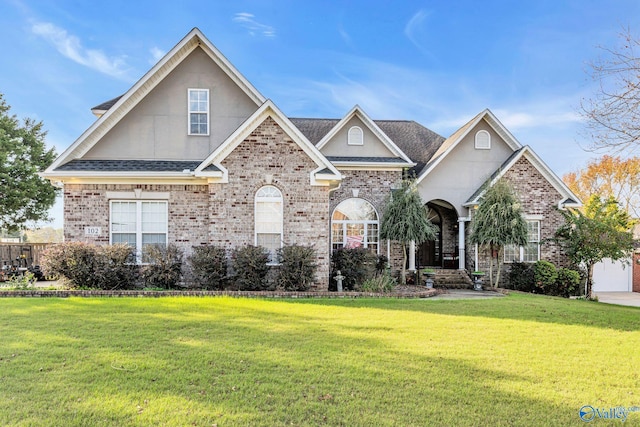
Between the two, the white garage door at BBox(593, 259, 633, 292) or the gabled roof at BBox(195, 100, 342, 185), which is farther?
the white garage door at BBox(593, 259, 633, 292)

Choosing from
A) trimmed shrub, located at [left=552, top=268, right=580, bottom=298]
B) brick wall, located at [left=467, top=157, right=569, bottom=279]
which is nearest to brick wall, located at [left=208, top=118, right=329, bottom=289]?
brick wall, located at [left=467, top=157, right=569, bottom=279]

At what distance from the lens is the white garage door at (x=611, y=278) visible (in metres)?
20.4

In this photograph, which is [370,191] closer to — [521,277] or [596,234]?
[521,277]

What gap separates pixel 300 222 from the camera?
1295 centimetres

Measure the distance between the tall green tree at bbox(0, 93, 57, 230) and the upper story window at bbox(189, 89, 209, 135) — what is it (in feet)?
59.6

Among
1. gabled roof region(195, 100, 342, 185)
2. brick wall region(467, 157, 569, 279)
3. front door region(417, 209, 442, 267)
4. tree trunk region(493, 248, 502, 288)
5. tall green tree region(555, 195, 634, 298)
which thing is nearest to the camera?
gabled roof region(195, 100, 342, 185)

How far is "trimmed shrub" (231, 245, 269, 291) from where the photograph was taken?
481 inches

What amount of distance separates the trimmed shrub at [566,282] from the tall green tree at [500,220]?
7.58 ft

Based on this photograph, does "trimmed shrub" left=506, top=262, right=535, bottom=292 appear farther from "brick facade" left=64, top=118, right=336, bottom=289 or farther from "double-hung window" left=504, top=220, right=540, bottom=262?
"brick facade" left=64, top=118, right=336, bottom=289

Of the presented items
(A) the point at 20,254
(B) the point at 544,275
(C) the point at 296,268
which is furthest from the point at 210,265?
(A) the point at 20,254

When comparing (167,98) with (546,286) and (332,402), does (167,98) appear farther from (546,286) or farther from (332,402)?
(546,286)

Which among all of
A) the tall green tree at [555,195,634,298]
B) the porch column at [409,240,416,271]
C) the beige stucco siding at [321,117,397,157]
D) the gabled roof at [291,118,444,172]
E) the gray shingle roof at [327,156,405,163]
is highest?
the gabled roof at [291,118,444,172]

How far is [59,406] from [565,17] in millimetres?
17389

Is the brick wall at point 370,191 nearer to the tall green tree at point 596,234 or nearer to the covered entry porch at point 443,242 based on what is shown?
the covered entry porch at point 443,242
